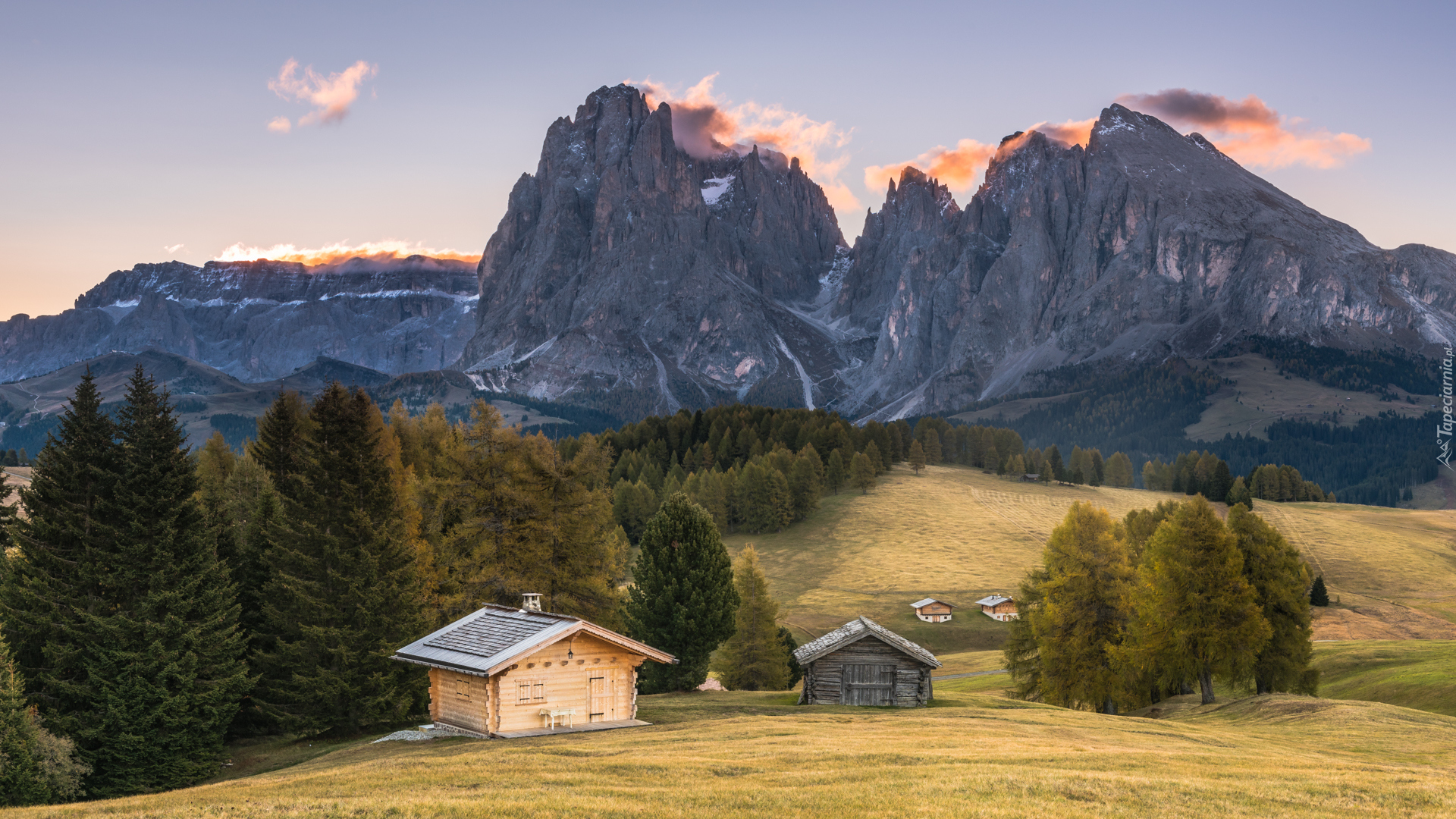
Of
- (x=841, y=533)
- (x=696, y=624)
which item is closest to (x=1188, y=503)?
(x=696, y=624)

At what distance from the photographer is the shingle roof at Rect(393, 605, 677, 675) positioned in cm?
3325

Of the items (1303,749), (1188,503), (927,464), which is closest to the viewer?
(1303,749)

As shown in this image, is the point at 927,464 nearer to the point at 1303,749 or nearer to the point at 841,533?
the point at 841,533

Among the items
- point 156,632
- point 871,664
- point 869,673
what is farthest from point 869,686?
point 156,632

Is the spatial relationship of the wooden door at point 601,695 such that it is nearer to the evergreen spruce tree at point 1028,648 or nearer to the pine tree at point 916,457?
the evergreen spruce tree at point 1028,648

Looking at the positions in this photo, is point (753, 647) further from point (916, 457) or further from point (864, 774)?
point (916, 457)

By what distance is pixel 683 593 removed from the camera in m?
53.7

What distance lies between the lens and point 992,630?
100312mm

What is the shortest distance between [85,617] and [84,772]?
531 cm

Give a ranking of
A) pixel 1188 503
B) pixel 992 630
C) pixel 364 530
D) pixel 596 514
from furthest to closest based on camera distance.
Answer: pixel 992 630 → pixel 1188 503 → pixel 596 514 → pixel 364 530

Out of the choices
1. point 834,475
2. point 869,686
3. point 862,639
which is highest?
point 834,475

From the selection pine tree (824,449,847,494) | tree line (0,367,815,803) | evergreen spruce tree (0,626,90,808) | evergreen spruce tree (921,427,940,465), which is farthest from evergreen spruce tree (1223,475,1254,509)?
evergreen spruce tree (0,626,90,808)

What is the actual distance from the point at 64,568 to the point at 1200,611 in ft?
167

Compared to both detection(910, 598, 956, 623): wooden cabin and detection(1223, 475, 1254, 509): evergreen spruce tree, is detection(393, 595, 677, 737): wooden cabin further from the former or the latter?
detection(1223, 475, 1254, 509): evergreen spruce tree
